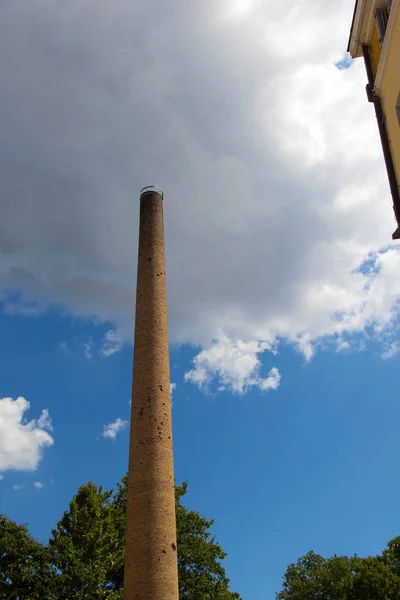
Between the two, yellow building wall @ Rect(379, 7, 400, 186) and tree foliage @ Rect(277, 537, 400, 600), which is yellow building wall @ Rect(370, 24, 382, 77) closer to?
yellow building wall @ Rect(379, 7, 400, 186)

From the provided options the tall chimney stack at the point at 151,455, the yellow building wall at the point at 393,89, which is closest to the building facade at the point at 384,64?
the yellow building wall at the point at 393,89

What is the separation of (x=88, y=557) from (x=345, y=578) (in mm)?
20987

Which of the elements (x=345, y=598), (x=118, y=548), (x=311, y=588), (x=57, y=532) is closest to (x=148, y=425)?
(x=57, y=532)

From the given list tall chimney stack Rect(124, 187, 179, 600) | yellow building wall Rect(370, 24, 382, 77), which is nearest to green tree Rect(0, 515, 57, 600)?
tall chimney stack Rect(124, 187, 179, 600)

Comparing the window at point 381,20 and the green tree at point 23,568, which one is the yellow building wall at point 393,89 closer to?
the window at point 381,20

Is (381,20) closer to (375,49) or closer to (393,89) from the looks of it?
(375,49)

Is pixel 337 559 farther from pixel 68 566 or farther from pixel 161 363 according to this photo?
pixel 161 363

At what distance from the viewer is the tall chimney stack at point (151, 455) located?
15734mm

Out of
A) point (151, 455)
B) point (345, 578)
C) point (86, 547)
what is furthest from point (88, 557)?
point (345, 578)

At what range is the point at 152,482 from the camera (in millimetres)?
16875

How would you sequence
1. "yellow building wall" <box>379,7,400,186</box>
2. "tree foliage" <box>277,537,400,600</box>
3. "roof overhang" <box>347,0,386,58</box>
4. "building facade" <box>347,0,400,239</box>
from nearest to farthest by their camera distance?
"yellow building wall" <box>379,7,400,186</box> < "building facade" <box>347,0,400,239</box> < "roof overhang" <box>347,0,386,58</box> < "tree foliage" <box>277,537,400,600</box>

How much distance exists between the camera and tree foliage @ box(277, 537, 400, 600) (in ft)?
109

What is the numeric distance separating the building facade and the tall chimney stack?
10632 mm

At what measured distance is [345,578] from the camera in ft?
122
